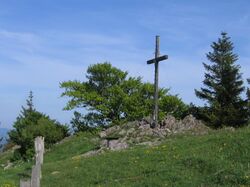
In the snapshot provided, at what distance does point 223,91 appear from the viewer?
152ft

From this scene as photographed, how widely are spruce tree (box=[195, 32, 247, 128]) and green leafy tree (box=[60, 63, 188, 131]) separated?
6502mm

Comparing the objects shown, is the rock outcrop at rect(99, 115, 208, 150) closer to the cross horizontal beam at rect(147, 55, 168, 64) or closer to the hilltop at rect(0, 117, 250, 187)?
the cross horizontal beam at rect(147, 55, 168, 64)

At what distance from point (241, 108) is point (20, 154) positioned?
65.9 feet

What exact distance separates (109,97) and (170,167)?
127ft

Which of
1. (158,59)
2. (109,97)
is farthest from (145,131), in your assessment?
(109,97)

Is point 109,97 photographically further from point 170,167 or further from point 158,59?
point 170,167

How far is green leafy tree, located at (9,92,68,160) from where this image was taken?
1406 inches

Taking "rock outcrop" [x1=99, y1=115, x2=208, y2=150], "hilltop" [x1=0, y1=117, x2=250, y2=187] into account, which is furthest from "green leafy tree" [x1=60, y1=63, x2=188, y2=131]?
"hilltop" [x1=0, y1=117, x2=250, y2=187]

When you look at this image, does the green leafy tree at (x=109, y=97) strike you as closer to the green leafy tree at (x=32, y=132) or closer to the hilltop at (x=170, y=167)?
the green leafy tree at (x=32, y=132)

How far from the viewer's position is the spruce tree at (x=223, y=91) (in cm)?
4334

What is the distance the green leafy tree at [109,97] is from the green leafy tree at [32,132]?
9.92 m

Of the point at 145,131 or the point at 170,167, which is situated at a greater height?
the point at 145,131

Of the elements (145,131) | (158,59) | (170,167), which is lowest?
(170,167)

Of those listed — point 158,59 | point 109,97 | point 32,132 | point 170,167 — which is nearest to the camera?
point 170,167
